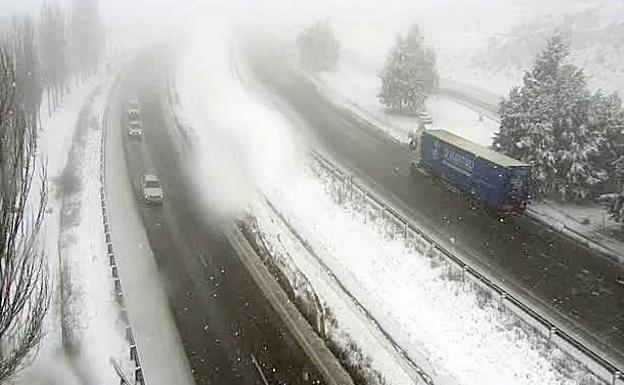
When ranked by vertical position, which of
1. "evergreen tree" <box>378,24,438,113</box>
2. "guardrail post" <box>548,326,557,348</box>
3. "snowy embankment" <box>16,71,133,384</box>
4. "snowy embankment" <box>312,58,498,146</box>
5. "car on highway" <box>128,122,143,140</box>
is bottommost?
"snowy embankment" <box>16,71,133,384</box>

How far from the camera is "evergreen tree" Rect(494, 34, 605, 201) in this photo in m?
34.7

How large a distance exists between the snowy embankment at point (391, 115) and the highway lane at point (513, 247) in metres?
5.35

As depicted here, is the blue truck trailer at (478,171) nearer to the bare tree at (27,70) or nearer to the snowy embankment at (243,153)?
the snowy embankment at (243,153)

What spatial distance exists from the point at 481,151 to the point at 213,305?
19.6 m

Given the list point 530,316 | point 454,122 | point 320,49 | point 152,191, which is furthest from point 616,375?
point 320,49

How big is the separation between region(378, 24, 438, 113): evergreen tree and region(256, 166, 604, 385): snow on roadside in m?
24.4

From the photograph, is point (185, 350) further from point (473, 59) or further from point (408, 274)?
point (473, 59)

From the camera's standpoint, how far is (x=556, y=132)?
35.9 meters

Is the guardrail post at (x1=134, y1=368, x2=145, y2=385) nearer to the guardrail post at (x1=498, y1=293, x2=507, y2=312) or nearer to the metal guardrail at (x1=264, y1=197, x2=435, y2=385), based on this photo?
the metal guardrail at (x1=264, y1=197, x2=435, y2=385)

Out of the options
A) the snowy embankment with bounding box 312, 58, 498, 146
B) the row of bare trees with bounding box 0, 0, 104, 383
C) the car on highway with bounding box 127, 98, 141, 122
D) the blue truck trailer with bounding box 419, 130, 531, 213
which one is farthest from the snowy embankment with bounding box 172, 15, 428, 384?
the row of bare trees with bounding box 0, 0, 104, 383

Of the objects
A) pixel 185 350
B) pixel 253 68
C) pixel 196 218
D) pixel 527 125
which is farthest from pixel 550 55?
pixel 253 68

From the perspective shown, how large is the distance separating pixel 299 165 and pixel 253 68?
41.7 m

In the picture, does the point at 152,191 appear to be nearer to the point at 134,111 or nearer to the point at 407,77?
the point at 134,111

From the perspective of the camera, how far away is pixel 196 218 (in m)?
33.7
